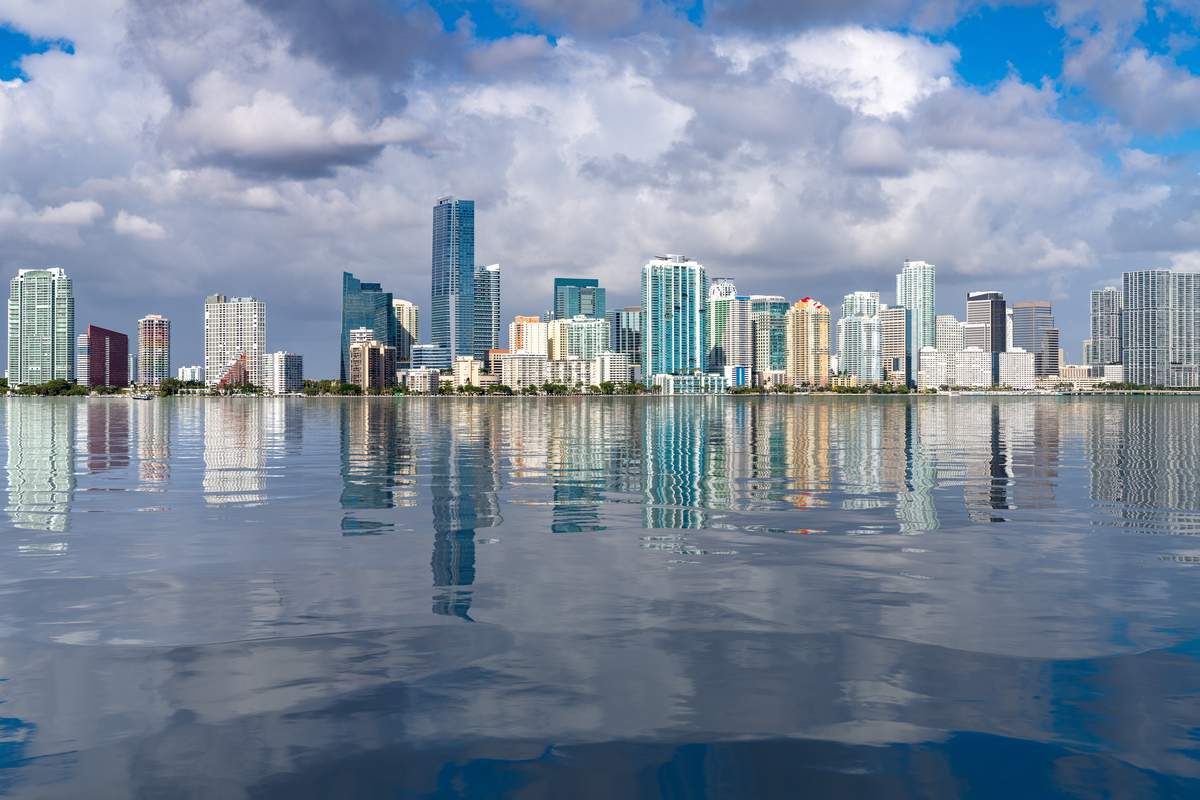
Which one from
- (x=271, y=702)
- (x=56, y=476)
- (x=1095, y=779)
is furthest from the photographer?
(x=56, y=476)

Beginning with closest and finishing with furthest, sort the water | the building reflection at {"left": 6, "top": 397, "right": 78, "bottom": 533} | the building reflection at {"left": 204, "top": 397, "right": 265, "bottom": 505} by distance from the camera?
the water → the building reflection at {"left": 6, "top": 397, "right": 78, "bottom": 533} → the building reflection at {"left": 204, "top": 397, "right": 265, "bottom": 505}

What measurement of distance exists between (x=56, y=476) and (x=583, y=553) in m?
33.0

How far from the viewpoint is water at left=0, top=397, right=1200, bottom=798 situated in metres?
10.5

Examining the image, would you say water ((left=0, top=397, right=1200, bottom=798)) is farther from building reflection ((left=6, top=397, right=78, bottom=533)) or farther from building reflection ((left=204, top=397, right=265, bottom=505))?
building reflection ((left=204, top=397, right=265, bottom=505))

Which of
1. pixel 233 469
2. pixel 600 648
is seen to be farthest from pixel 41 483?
pixel 600 648

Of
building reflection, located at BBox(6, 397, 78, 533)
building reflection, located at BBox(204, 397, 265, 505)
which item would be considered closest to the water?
building reflection, located at BBox(6, 397, 78, 533)

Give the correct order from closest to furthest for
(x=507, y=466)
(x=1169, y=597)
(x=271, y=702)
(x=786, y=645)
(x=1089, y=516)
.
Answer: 1. (x=271, y=702)
2. (x=786, y=645)
3. (x=1169, y=597)
4. (x=1089, y=516)
5. (x=507, y=466)

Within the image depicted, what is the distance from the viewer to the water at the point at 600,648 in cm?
1054

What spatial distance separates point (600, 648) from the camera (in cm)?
1484

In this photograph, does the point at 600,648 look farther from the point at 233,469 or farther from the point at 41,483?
the point at 233,469

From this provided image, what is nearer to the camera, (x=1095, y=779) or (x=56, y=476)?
(x=1095, y=779)

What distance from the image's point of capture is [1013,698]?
41.0 ft

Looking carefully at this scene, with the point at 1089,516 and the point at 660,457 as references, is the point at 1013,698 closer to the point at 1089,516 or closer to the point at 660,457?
the point at 1089,516

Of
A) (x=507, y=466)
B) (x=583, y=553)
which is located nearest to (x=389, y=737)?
(x=583, y=553)
